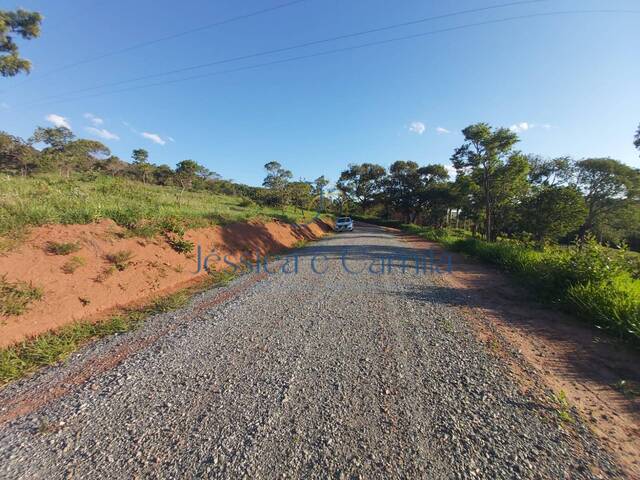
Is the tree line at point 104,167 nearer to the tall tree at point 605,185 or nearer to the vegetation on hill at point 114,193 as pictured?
the vegetation on hill at point 114,193

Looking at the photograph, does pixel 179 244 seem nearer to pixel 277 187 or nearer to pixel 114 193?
pixel 114 193

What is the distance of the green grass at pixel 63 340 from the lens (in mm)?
2889

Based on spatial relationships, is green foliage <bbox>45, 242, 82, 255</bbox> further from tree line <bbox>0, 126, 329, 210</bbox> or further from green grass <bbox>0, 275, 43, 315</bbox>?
tree line <bbox>0, 126, 329, 210</bbox>

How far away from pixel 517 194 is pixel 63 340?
93.5 feet

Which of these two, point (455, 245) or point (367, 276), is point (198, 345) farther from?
point (455, 245)

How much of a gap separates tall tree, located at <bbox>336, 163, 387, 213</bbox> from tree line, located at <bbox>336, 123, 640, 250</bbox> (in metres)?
0.40

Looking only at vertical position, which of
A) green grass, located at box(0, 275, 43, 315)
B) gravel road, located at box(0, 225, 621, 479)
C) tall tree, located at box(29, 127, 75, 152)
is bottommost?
gravel road, located at box(0, 225, 621, 479)

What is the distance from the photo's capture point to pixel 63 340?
11.3ft

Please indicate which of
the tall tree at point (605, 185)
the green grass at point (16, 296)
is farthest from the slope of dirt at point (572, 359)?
the tall tree at point (605, 185)

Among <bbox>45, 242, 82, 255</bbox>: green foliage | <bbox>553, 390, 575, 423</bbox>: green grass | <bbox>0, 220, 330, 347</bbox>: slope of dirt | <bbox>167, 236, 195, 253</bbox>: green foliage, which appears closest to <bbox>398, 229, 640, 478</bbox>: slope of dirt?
<bbox>553, 390, 575, 423</bbox>: green grass

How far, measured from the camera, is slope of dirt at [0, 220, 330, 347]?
12.6 ft

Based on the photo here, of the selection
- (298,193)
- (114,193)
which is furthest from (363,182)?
(114,193)

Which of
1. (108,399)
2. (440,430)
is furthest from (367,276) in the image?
(108,399)

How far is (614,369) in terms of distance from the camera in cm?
282
